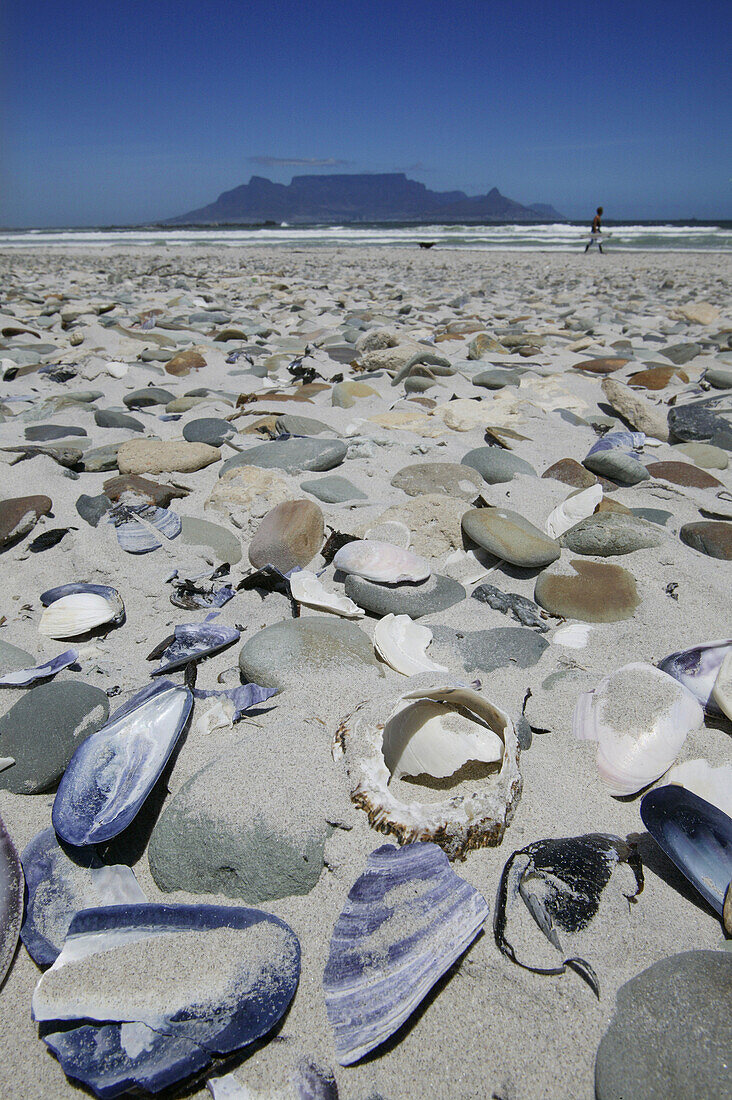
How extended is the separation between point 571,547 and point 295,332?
470 centimetres

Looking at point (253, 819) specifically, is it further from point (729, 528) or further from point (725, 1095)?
point (729, 528)

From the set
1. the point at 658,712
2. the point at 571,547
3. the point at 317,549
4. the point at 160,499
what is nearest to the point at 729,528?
the point at 571,547

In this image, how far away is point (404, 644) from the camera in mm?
1678

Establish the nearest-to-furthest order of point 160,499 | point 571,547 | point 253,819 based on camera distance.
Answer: point 253,819 < point 571,547 < point 160,499

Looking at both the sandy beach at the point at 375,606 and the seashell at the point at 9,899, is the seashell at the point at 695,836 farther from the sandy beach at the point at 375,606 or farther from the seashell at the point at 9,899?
the seashell at the point at 9,899

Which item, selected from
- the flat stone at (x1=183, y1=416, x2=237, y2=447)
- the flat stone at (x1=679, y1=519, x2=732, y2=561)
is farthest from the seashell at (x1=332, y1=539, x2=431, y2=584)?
the flat stone at (x1=183, y1=416, x2=237, y2=447)

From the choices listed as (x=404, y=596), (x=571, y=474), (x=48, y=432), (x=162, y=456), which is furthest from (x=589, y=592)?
(x=48, y=432)

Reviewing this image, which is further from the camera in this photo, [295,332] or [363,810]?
[295,332]

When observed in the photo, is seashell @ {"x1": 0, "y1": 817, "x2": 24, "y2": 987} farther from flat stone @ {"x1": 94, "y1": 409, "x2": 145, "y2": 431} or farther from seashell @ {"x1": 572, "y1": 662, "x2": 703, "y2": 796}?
flat stone @ {"x1": 94, "y1": 409, "x2": 145, "y2": 431}

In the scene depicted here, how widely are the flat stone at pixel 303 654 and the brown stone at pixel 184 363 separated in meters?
3.33

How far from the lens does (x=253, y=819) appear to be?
3.73 ft

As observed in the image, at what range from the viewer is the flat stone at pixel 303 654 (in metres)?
1.54

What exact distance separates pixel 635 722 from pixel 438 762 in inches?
18.2

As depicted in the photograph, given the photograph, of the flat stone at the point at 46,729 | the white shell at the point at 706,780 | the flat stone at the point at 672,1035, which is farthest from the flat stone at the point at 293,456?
the flat stone at the point at 672,1035
